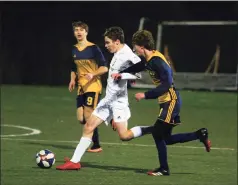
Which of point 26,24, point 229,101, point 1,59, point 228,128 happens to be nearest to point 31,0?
point 26,24

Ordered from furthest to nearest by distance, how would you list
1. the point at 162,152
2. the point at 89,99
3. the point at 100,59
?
the point at 89,99 → the point at 100,59 → the point at 162,152

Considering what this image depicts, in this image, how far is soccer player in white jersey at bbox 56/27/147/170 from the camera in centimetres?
→ 932

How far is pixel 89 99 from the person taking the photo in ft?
37.4

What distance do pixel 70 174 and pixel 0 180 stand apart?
37.4 inches

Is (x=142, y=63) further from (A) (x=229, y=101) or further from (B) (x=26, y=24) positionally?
(B) (x=26, y=24)

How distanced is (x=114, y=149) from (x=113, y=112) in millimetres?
2456

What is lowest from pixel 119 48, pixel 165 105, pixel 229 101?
pixel 229 101

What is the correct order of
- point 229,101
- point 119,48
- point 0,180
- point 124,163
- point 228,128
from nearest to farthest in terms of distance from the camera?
1. point 0,180
2. point 119,48
3. point 124,163
4. point 228,128
5. point 229,101

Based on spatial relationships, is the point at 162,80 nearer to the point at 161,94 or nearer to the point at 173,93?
the point at 161,94

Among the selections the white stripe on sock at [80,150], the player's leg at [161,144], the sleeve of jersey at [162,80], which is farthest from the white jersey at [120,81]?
the sleeve of jersey at [162,80]

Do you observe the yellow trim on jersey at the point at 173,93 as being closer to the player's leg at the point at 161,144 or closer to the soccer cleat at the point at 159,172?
the player's leg at the point at 161,144

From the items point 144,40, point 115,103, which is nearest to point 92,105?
point 115,103

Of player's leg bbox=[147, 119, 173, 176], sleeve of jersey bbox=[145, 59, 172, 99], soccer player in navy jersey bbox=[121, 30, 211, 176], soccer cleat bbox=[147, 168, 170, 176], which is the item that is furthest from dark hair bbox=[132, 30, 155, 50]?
soccer cleat bbox=[147, 168, 170, 176]

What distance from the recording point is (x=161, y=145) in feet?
29.7
